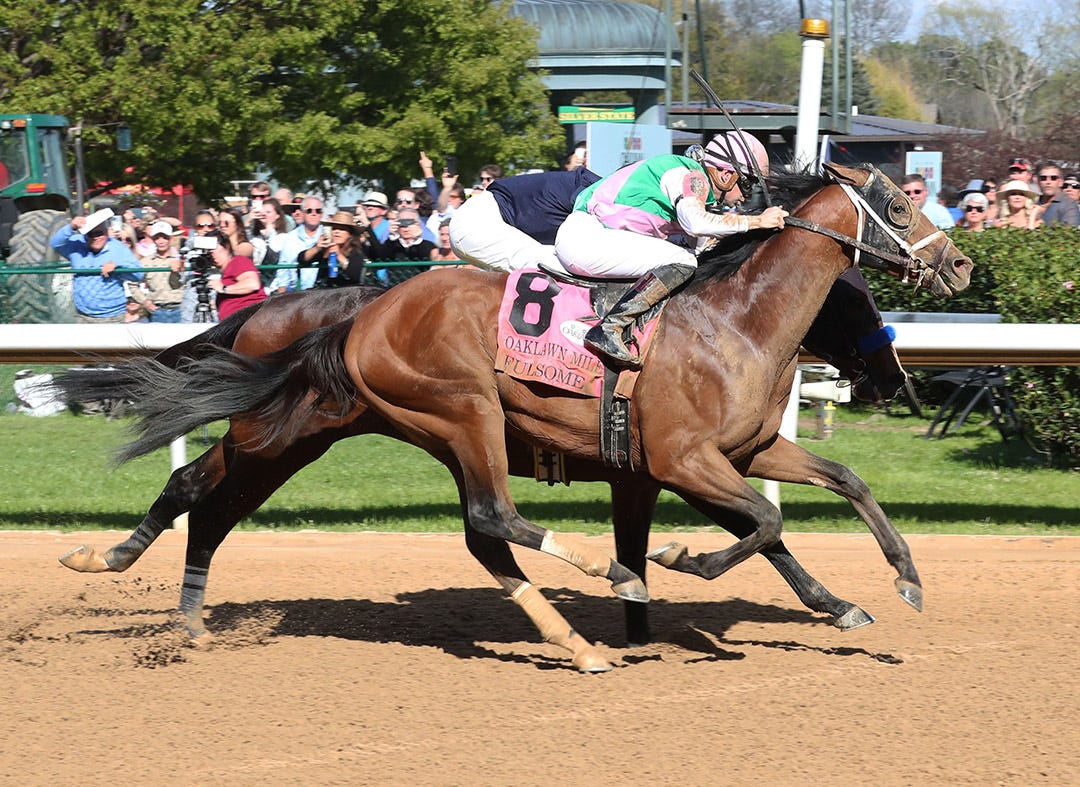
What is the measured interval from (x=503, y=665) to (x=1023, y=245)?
17.6 feet

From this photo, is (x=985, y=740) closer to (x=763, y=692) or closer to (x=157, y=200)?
(x=763, y=692)

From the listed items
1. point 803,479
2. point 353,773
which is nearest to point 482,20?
point 803,479

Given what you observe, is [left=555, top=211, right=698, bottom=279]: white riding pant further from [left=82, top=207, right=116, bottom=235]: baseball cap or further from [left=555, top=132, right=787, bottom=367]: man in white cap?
[left=82, top=207, right=116, bottom=235]: baseball cap

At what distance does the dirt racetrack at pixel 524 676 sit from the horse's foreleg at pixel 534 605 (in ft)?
0.22

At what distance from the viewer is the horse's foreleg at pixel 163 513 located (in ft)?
19.0

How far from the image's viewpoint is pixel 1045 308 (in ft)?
27.1

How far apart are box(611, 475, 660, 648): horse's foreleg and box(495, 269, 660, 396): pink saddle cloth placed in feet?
1.81

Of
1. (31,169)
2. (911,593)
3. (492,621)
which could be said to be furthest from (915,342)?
(31,169)

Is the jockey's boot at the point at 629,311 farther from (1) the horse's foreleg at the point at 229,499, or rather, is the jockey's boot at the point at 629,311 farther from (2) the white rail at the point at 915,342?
(2) the white rail at the point at 915,342

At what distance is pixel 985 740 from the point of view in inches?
166

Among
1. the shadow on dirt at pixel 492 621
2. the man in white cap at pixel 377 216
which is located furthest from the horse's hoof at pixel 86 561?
the man in white cap at pixel 377 216

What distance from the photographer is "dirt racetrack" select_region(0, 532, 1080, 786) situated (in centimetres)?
407

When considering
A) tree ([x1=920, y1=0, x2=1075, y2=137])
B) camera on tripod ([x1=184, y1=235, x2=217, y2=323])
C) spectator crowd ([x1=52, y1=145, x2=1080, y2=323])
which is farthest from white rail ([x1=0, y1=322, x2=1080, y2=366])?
tree ([x1=920, y1=0, x2=1075, y2=137])

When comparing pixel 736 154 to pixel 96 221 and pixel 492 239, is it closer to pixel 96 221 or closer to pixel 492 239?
pixel 492 239
